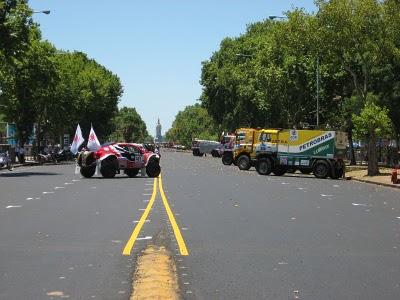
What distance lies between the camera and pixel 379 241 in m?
12.3

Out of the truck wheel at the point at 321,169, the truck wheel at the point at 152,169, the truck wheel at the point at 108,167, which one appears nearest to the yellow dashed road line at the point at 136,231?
the truck wheel at the point at 108,167

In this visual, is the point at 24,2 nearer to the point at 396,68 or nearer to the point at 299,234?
the point at 396,68

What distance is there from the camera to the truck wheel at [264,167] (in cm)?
4050

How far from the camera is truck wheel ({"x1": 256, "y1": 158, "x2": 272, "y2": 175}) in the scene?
4050 centimetres

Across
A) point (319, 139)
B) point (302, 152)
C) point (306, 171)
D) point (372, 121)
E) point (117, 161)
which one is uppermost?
point (372, 121)

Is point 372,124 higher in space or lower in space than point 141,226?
higher

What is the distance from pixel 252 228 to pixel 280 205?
18.4 ft

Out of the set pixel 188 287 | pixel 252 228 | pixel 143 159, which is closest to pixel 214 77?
pixel 143 159

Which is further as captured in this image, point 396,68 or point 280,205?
point 396,68

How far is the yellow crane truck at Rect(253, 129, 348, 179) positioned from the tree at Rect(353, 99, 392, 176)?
5.45ft

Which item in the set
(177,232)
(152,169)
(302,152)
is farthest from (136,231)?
(302,152)

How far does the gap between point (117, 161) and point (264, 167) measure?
33.5 ft

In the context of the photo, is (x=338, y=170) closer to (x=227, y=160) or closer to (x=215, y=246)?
(x=227, y=160)

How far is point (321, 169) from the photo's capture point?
39.2 metres
